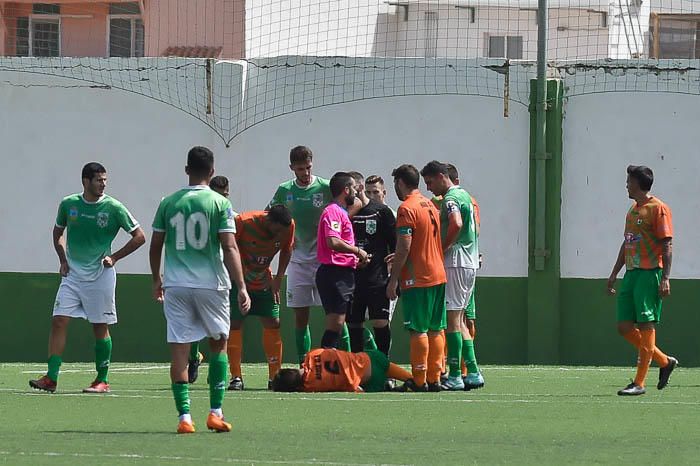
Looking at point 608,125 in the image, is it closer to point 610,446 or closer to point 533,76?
point 533,76

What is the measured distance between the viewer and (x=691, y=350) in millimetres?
17828

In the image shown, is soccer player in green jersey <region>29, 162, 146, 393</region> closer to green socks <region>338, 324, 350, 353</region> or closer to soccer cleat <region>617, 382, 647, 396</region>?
green socks <region>338, 324, 350, 353</region>

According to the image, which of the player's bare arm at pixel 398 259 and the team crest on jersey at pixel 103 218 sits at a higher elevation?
the team crest on jersey at pixel 103 218

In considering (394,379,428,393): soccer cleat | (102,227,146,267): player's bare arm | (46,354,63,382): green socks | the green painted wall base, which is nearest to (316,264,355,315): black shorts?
(394,379,428,393): soccer cleat

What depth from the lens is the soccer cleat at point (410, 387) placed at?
13.0 m

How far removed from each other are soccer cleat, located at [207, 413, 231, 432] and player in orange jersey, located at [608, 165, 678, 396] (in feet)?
14.1

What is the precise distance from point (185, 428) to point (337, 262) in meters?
3.98

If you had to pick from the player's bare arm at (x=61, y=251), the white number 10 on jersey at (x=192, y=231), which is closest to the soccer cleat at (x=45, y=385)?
the player's bare arm at (x=61, y=251)

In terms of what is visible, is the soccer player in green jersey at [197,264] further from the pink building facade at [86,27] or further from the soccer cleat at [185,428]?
the pink building facade at [86,27]

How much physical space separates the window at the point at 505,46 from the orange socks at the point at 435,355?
15.7 metres

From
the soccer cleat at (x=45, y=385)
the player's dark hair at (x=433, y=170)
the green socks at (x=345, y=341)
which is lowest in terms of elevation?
the soccer cleat at (x=45, y=385)

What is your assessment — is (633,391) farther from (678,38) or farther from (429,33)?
(678,38)

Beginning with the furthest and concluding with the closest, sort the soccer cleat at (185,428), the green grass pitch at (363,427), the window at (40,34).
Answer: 1. the window at (40,34)
2. the soccer cleat at (185,428)
3. the green grass pitch at (363,427)

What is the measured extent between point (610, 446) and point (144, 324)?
10.3 metres
